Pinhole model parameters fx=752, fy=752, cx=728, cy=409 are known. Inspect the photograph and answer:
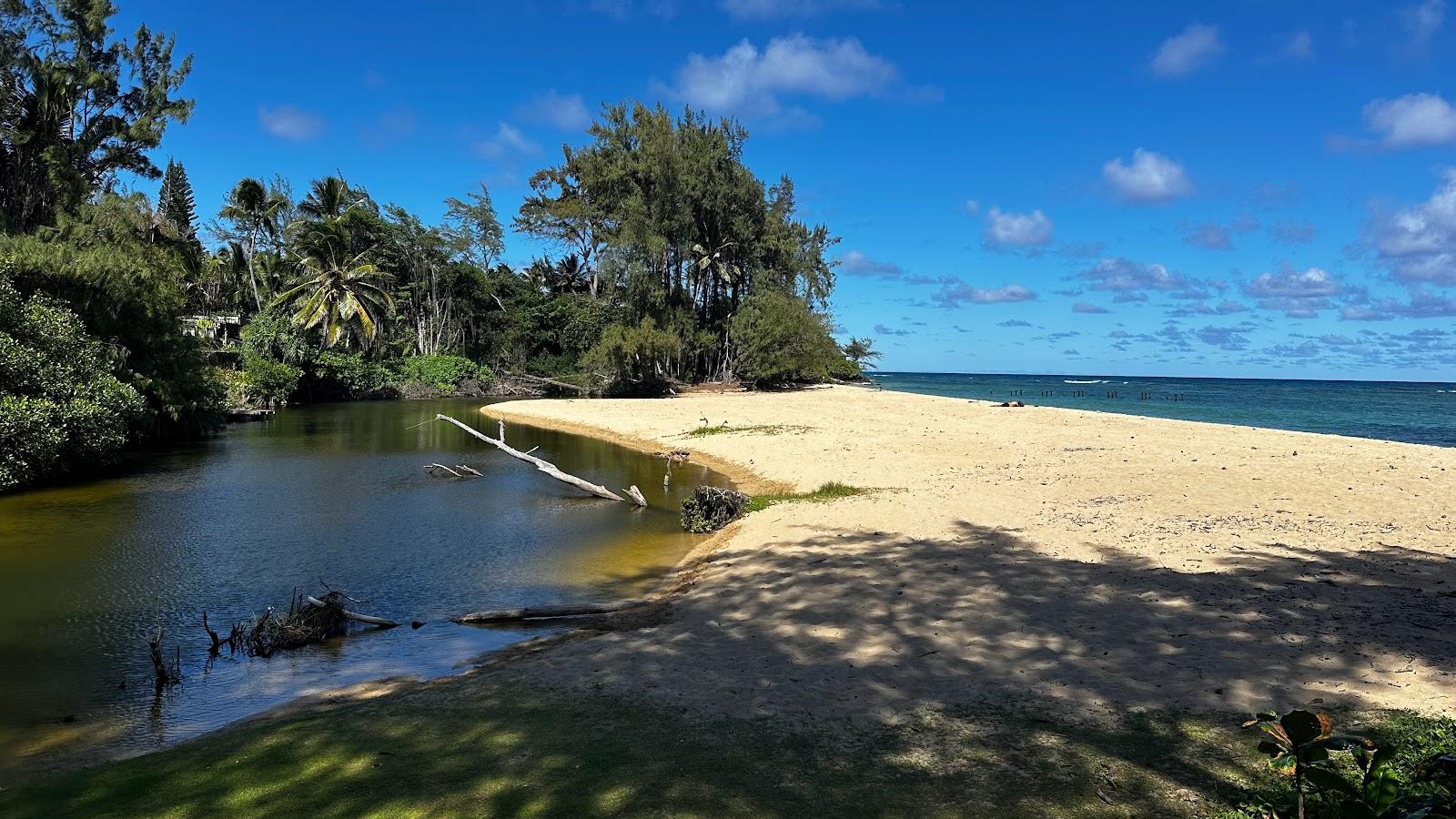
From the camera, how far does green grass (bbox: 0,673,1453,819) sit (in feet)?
13.5

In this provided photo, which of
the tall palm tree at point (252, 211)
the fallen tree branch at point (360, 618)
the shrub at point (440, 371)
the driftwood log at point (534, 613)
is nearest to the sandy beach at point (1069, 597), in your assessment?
the driftwood log at point (534, 613)

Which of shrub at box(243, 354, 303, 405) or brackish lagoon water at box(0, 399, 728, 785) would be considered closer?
brackish lagoon water at box(0, 399, 728, 785)

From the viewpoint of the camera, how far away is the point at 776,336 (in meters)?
48.3

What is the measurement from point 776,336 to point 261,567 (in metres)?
38.7

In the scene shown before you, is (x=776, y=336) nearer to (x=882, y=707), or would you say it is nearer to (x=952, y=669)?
(x=952, y=669)

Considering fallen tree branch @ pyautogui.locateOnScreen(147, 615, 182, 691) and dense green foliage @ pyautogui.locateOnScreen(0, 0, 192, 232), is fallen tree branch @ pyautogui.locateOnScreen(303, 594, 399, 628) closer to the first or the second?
fallen tree branch @ pyautogui.locateOnScreen(147, 615, 182, 691)

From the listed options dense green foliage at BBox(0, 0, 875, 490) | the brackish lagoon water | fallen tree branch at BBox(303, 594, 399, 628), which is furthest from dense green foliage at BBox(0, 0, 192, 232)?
fallen tree branch at BBox(303, 594, 399, 628)

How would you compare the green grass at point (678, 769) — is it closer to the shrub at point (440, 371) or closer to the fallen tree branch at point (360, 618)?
the fallen tree branch at point (360, 618)

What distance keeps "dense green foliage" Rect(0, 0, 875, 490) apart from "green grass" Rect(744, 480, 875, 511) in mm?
19288

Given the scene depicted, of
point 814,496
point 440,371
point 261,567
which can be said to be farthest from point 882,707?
point 440,371

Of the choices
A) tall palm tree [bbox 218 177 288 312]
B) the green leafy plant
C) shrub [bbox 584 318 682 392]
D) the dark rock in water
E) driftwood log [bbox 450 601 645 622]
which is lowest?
driftwood log [bbox 450 601 645 622]

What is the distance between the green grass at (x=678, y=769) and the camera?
4105 mm

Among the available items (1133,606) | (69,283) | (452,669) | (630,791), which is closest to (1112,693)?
(1133,606)

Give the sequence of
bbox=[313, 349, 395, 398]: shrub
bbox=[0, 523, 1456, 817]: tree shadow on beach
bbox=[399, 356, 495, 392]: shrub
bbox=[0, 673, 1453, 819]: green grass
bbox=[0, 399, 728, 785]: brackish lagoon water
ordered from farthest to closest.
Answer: bbox=[399, 356, 495, 392]: shrub
bbox=[313, 349, 395, 398]: shrub
bbox=[0, 399, 728, 785]: brackish lagoon water
bbox=[0, 523, 1456, 817]: tree shadow on beach
bbox=[0, 673, 1453, 819]: green grass
